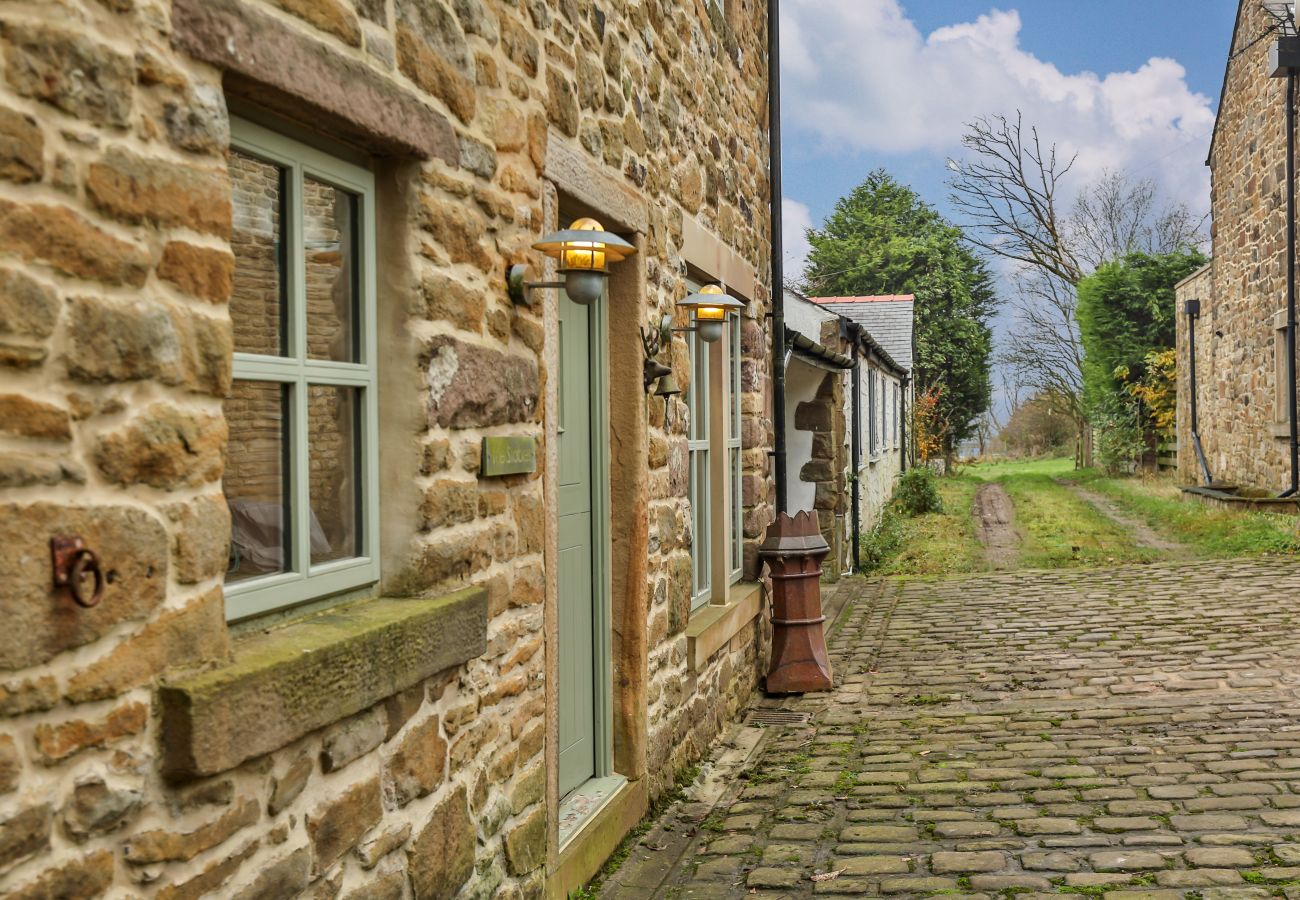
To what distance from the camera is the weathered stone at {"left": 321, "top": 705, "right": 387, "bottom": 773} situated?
2.68m

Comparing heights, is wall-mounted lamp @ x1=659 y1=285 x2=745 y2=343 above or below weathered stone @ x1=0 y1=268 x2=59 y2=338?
above

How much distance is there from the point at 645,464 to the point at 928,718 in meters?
2.92

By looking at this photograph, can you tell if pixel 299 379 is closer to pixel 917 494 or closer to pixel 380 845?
pixel 380 845

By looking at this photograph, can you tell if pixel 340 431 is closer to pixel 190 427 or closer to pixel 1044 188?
pixel 190 427

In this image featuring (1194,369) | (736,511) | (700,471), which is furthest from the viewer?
(1194,369)

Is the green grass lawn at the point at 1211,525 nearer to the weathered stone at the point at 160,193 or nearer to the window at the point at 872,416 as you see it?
the window at the point at 872,416

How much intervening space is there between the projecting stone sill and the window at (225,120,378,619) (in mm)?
134

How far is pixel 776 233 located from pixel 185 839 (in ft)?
22.5

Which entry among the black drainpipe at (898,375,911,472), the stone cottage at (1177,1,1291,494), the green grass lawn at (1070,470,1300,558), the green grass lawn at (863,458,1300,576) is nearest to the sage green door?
the green grass lawn at (863,458,1300,576)

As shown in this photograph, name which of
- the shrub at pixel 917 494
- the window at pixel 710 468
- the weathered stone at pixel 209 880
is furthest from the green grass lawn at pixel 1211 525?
the weathered stone at pixel 209 880

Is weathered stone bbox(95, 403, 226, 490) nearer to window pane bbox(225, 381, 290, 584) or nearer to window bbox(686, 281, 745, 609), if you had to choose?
window pane bbox(225, 381, 290, 584)

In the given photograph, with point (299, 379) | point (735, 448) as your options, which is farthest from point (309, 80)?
point (735, 448)

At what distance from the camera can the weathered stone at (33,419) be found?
71.2 inches

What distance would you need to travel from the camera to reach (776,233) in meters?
8.41
